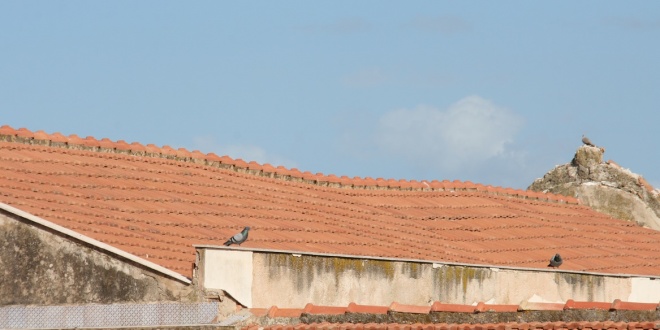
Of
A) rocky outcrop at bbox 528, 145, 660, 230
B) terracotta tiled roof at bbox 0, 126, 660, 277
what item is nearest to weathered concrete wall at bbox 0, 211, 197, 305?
terracotta tiled roof at bbox 0, 126, 660, 277

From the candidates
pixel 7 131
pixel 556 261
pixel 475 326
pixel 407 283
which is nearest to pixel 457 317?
pixel 475 326

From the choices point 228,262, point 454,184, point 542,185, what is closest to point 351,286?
point 228,262

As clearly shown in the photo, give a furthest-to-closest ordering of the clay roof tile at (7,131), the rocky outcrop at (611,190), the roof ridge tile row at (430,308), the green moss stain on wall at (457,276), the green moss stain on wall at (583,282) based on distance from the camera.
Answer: the rocky outcrop at (611,190) → the green moss stain on wall at (583,282) → the clay roof tile at (7,131) → the green moss stain on wall at (457,276) → the roof ridge tile row at (430,308)

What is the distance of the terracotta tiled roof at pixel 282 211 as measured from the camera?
20844mm

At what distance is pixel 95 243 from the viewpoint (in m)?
17.5

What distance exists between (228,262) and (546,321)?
4071mm

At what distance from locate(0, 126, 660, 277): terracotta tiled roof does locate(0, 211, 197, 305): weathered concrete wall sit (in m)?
1.02

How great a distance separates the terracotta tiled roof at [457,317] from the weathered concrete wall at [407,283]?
1.32 m

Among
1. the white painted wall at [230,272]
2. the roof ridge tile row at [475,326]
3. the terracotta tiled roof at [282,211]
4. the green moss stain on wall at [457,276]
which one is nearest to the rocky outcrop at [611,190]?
the terracotta tiled roof at [282,211]

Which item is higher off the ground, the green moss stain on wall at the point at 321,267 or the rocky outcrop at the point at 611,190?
the rocky outcrop at the point at 611,190

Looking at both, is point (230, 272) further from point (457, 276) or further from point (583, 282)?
point (583, 282)

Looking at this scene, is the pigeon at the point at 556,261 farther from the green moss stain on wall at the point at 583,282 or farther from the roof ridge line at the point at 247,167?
the roof ridge line at the point at 247,167

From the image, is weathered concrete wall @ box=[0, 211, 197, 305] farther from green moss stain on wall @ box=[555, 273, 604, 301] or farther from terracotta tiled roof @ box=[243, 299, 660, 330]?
green moss stain on wall @ box=[555, 273, 604, 301]

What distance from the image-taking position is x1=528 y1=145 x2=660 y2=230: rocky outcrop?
1344 inches
